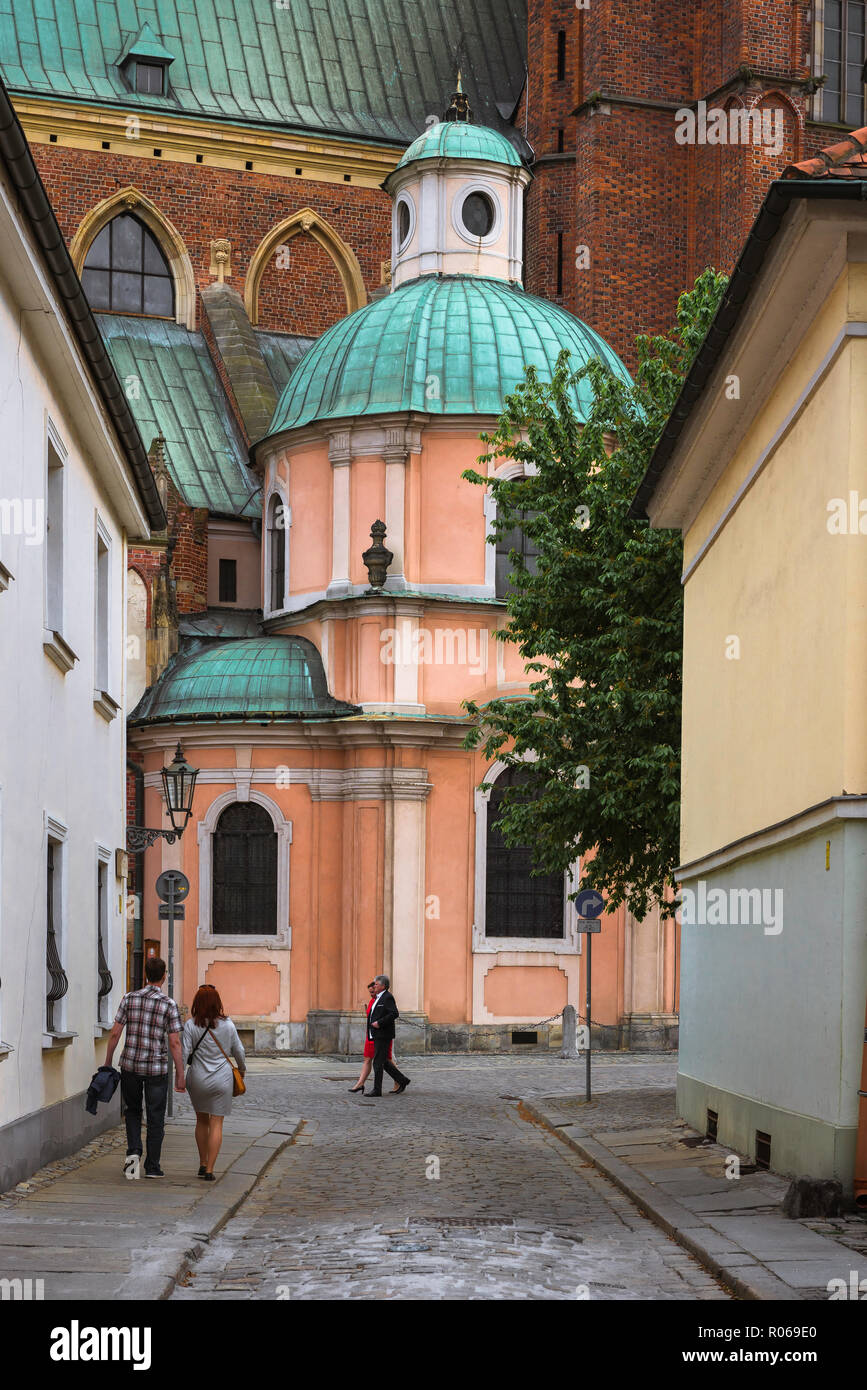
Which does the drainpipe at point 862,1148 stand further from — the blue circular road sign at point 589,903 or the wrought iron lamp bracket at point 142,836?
the wrought iron lamp bracket at point 142,836

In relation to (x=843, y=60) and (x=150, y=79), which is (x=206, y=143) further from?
(x=843, y=60)

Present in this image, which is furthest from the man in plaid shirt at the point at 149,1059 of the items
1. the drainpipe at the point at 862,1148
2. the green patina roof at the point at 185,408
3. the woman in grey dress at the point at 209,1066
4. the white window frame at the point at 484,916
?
the green patina roof at the point at 185,408

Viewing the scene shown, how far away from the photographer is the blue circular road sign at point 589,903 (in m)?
22.5

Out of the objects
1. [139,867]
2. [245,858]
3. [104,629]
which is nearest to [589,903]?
[104,629]

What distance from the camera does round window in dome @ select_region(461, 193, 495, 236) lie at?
36.4 m

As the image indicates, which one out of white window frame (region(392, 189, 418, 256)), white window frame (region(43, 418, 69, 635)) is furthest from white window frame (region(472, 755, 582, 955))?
white window frame (region(43, 418, 69, 635))

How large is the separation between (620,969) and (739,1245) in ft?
75.3

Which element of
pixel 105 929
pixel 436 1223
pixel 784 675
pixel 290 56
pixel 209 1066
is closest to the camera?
pixel 436 1223

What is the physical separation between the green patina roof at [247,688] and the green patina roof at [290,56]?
50.6 feet

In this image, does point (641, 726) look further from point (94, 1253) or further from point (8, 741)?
point (94, 1253)

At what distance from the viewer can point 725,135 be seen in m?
39.6

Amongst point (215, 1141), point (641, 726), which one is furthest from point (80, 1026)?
point (641, 726)

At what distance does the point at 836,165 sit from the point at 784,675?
3466 mm

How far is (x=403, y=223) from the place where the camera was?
1463 inches
